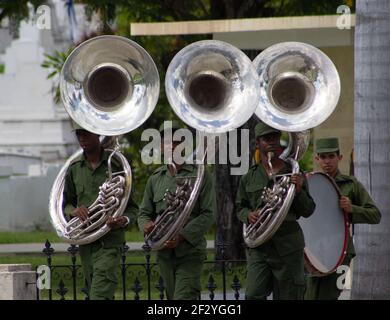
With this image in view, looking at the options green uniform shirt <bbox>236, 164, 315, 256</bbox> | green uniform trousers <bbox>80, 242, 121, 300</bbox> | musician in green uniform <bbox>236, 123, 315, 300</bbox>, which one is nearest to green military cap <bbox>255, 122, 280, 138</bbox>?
musician in green uniform <bbox>236, 123, 315, 300</bbox>

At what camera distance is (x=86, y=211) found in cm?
1085

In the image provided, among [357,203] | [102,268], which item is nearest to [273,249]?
[357,203]

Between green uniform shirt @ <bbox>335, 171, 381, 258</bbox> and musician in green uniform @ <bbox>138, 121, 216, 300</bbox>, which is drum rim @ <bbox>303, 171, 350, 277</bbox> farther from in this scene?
musician in green uniform @ <bbox>138, 121, 216, 300</bbox>

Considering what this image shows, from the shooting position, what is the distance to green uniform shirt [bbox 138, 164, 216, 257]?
1078 cm

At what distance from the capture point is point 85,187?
11031mm

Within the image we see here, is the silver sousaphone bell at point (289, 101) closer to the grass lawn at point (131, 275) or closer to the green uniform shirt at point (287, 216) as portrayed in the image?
the green uniform shirt at point (287, 216)

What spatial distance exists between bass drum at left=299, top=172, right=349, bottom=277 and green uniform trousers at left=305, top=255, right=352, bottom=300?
0.34 feet

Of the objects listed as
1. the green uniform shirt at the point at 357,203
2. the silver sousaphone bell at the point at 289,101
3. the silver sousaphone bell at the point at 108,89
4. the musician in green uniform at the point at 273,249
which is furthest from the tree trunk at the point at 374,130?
the silver sousaphone bell at the point at 108,89

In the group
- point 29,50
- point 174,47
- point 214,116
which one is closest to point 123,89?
point 214,116

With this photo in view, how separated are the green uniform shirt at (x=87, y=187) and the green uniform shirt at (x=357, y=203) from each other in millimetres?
1522
